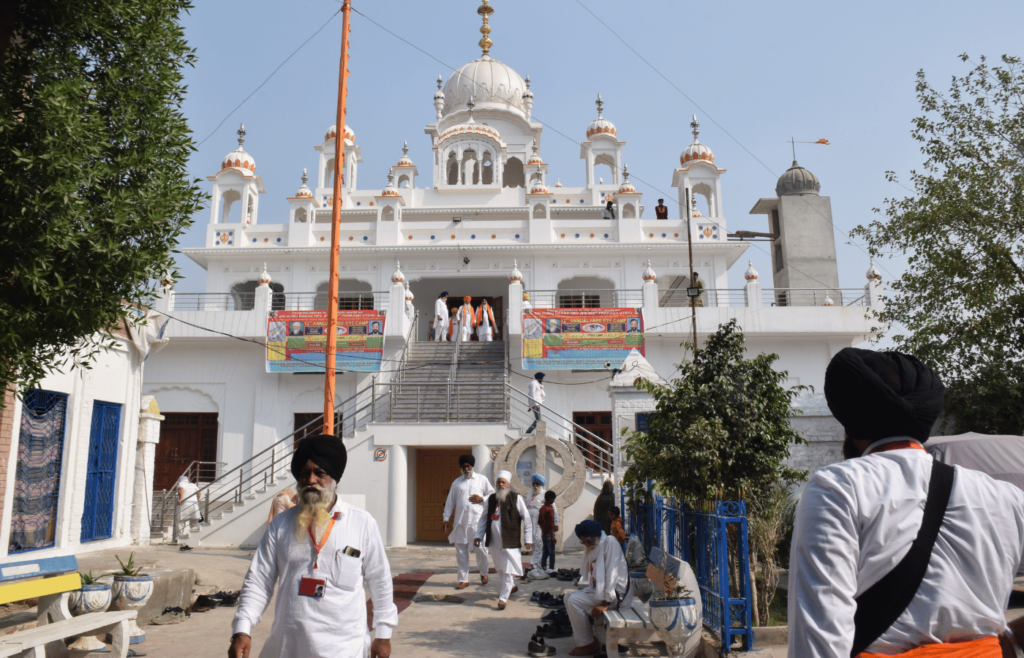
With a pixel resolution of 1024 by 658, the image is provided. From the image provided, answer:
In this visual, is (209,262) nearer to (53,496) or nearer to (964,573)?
(53,496)

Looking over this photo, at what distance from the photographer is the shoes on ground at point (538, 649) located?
6.54m

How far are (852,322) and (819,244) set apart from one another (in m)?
6.01

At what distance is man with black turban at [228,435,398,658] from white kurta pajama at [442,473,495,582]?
6.50 metres

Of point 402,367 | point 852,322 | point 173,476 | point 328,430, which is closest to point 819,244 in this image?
point 852,322

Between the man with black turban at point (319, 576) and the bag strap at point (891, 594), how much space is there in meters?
2.16

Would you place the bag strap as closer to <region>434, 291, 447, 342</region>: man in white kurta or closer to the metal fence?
the metal fence

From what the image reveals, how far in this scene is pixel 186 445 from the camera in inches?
842

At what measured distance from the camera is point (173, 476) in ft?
69.1

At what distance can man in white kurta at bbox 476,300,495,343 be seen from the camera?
21781mm

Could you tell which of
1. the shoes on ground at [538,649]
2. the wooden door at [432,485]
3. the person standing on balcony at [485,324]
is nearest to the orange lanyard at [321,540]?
the shoes on ground at [538,649]

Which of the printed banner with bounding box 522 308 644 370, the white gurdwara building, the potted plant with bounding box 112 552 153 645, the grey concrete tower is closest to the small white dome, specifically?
the white gurdwara building

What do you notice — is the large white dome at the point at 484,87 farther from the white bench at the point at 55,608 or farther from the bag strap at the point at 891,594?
the bag strap at the point at 891,594

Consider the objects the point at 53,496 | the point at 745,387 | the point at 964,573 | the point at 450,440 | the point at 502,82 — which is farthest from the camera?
the point at 502,82

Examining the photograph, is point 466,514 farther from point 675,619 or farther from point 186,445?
point 186,445
